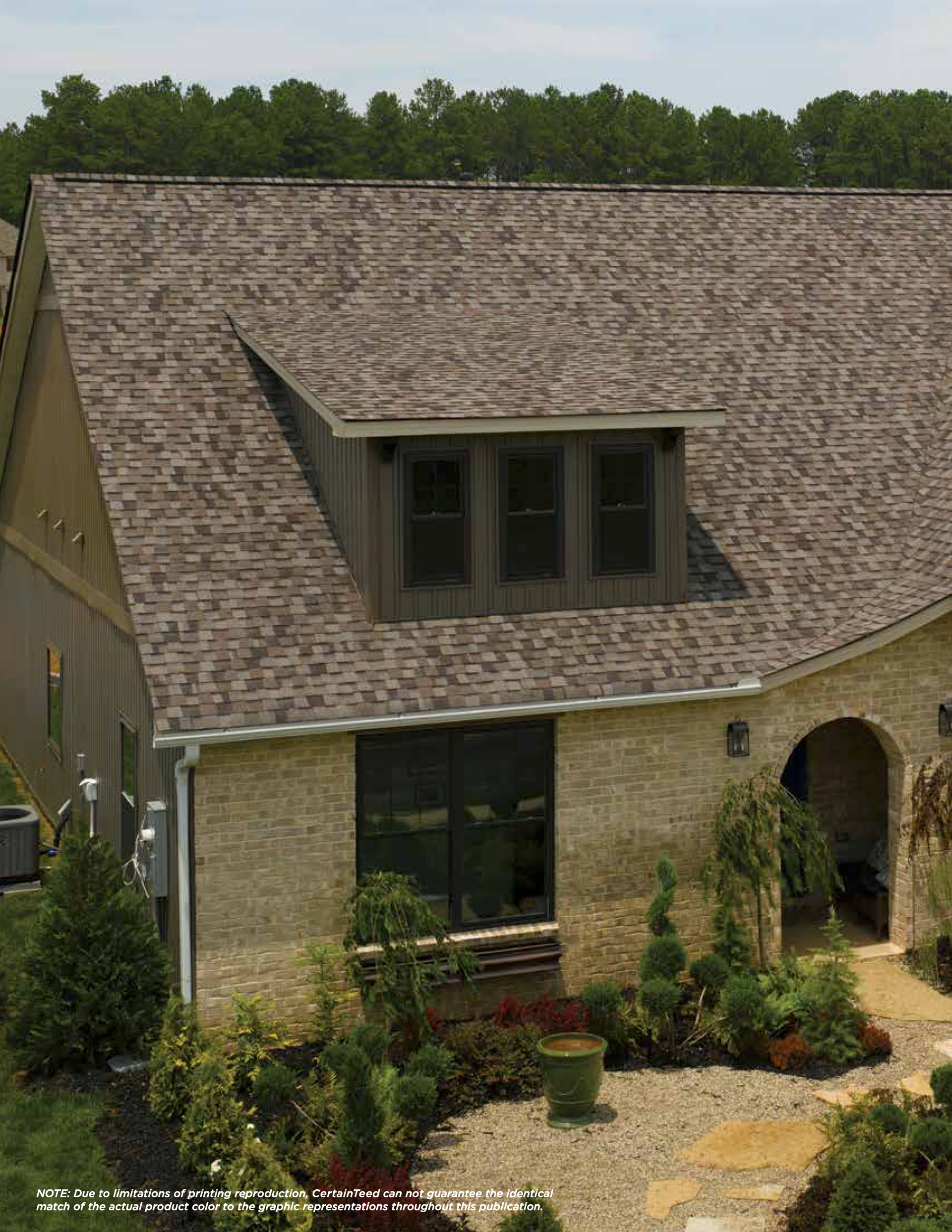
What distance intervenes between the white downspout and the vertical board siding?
2.44 metres

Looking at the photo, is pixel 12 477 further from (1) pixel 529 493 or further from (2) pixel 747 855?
(2) pixel 747 855

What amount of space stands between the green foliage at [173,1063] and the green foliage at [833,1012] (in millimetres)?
5852

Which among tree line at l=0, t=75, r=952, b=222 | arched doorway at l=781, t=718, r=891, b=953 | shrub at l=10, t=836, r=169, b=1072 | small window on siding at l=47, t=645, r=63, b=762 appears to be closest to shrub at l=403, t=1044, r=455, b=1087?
shrub at l=10, t=836, r=169, b=1072

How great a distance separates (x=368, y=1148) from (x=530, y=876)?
14.7ft

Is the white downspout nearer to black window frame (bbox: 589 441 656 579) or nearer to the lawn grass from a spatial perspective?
the lawn grass

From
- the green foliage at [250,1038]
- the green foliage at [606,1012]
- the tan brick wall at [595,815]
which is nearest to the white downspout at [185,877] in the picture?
the tan brick wall at [595,815]

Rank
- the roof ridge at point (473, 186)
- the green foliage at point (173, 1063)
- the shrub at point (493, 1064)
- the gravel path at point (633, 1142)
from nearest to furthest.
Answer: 1. the gravel path at point (633, 1142)
2. the green foliage at point (173, 1063)
3. the shrub at point (493, 1064)
4. the roof ridge at point (473, 186)

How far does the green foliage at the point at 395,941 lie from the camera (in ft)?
51.4

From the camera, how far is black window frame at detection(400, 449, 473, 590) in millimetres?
16625

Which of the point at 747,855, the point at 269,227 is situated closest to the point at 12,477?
the point at 269,227

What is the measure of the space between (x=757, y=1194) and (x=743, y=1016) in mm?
2526

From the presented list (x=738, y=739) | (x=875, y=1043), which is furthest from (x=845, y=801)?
(x=875, y=1043)

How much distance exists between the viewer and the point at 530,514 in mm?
17188

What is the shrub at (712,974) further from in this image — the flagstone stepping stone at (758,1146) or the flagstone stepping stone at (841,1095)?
the flagstone stepping stone at (758,1146)
